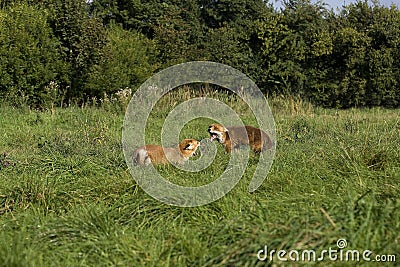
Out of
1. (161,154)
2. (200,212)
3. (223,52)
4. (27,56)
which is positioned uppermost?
(223,52)

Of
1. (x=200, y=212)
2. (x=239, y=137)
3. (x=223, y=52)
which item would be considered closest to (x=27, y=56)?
(x=223, y=52)

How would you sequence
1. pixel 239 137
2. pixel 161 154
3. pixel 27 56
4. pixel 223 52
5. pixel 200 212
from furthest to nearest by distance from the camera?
pixel 223 52
pixel 27 56
pixel 239 137
pixel 161 154
pixel 200 212

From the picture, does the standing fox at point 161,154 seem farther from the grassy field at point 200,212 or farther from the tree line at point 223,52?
the tree line at point 223,52

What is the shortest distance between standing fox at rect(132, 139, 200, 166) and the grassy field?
0.25 m

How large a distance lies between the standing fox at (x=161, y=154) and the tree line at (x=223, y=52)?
7.59m

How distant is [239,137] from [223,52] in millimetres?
10269

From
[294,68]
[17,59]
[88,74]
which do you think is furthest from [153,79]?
[294,68]

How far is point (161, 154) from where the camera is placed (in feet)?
19.6

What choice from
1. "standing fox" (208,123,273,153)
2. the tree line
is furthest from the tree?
"standing fox" (208,123,273,153)

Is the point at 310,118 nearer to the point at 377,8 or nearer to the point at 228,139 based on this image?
the point at 228,139

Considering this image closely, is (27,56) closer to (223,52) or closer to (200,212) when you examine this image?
(223,52)

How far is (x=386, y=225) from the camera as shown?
320 cm

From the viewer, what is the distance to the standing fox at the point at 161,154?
5.78m

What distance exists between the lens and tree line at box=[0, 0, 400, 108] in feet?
43.6
